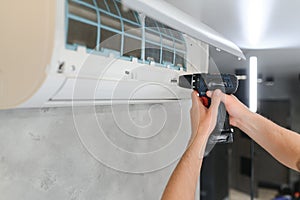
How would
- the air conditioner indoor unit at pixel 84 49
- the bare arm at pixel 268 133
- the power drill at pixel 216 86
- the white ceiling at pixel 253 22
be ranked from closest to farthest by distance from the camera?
the air conditioner indoor unit at pixel 84 49 < the power drill at pixel 216 86 < the bare arm at pixel 268 133 < the white ceiling at pixel 253 22

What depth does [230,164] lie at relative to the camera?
4.24 meters

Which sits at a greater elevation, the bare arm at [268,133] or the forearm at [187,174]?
the bare arm at [268,133]

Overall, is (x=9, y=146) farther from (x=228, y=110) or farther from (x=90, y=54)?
(x=228, y=110)

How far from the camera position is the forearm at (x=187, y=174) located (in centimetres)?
64

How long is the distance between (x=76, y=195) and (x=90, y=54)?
47cm

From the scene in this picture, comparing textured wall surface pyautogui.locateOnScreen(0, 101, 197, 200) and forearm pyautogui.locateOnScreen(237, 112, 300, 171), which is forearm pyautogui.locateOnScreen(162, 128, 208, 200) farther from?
forearm pyautogui.locateOnScreen(237, 112, 300, 171)

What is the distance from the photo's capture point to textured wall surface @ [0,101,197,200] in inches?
25.3

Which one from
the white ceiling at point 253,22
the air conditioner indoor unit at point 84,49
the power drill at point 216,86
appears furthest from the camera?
the white ceiling at point 253,22

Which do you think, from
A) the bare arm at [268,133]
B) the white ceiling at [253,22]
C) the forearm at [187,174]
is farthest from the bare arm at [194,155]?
the white ceiling at [253,22]

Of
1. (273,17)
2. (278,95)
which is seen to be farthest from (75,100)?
(278,95)

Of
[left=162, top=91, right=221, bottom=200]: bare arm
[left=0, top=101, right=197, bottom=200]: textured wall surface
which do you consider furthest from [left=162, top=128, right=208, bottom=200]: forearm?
[left=0, top=101, right=197, bottom=200]: textured wall surface

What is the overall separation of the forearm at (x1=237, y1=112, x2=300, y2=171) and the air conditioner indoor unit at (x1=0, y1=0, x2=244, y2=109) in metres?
0.31

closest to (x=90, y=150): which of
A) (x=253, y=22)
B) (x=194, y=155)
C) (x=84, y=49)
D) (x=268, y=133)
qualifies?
(x=194, y=155)

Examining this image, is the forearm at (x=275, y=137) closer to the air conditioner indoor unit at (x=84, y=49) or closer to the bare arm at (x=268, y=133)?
the bare arm at (x=268, y=133)
